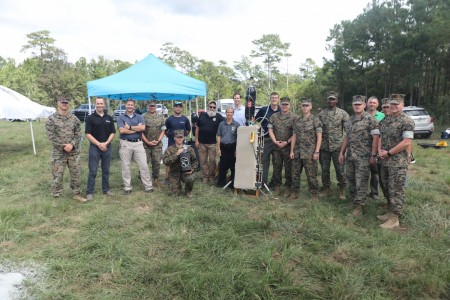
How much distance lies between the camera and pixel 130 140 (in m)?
5.23

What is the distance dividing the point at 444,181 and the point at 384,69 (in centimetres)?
1739

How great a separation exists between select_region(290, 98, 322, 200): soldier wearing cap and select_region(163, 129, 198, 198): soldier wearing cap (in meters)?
1.63

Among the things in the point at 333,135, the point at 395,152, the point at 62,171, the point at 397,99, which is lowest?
the point at 62,171

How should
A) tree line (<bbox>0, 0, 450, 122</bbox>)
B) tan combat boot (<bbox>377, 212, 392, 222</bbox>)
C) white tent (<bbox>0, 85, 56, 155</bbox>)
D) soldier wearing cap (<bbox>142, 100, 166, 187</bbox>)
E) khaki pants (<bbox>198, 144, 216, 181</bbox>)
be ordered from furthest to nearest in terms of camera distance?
tree line (<bbox>0, 0, 450, 122</bbox>), white tent (<bbox>0, 85, 56, 155</bbox>), khaki pants (<bbox>198, 144, 216, 181</bbox>), soldier wearing cap (<bbox>142, 100, 166, 187</bbox>), tan combat boot (<bbox>377, 212, 392, 222</bbox>)

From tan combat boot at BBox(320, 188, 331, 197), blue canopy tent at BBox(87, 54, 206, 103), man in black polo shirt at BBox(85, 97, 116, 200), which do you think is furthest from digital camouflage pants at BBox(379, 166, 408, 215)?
blue canopy tent at BBox(87, 54, 206, 103)

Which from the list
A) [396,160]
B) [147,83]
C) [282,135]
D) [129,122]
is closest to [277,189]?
[282,135]

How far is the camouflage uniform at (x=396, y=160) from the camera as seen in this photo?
3.73m

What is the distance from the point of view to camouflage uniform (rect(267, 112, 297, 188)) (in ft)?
16.5

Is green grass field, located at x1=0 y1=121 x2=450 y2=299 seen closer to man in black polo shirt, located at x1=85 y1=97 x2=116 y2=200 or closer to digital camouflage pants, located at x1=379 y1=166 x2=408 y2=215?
digital camouflage pants, located at x1=379 y1=166 x2=408 y2=215

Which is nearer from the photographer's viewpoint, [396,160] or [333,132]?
[396,160]

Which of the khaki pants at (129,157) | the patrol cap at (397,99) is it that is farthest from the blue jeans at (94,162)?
the patrol cap at (397,99)

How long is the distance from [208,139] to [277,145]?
1.49 meters

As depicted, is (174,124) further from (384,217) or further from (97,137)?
(384,217)

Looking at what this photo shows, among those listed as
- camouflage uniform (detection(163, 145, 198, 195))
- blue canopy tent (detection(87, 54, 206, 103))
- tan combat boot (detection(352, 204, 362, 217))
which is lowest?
tan combat boot (detection(352, 204, 362, 217))
